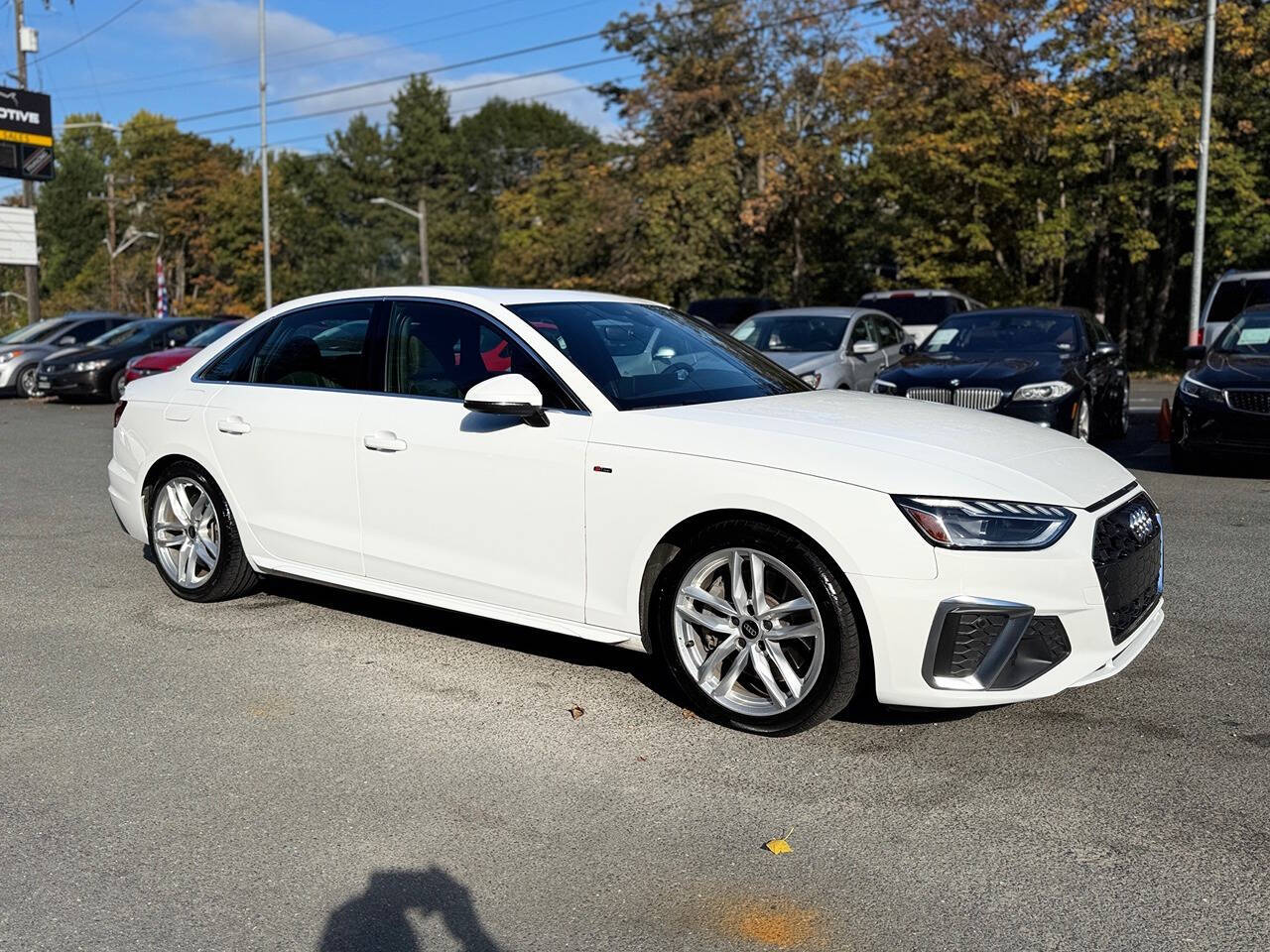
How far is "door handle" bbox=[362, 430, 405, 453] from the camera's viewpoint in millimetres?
5277

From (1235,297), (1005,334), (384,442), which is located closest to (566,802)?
(384,442)

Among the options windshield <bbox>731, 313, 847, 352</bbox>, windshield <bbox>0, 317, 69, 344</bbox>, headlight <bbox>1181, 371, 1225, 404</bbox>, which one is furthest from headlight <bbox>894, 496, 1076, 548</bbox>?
windshield <bbox>0, 317, 69, 344</bbox>

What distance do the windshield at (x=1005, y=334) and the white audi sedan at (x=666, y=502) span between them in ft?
22.9

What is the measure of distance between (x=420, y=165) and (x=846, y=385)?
237 ft

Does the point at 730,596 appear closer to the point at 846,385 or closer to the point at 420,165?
the point at 846,385

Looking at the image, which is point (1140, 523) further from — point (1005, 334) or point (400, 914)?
point (1005, 334)

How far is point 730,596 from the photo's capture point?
14.8ft

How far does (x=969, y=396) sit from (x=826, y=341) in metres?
3.82

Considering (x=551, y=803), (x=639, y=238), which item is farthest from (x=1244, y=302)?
(x=639, y=238)

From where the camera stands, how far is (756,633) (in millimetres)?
4434

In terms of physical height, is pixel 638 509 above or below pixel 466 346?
below

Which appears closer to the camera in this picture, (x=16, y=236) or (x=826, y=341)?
(x=826, y=341)

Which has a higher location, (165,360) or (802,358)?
(802,358)

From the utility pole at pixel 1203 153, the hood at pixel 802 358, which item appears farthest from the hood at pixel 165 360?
the utility pole at pixel 1203 153
